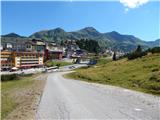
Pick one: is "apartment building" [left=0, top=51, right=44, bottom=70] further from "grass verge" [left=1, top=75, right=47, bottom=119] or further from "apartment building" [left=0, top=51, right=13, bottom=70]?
"grass verge" [left=1, top=75, right=47, bottom=119]

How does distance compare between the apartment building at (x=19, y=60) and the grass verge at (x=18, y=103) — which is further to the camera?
the apartment building at (x=19, y=60)

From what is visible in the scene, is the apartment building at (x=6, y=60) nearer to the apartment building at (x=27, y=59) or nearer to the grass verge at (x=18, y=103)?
the apartment building at (x=27, y=59)

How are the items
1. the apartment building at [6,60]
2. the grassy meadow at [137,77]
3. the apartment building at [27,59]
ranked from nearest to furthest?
the grassy meadow at [137,77], the apartment building at [6,60], the apartment building at [27,59]

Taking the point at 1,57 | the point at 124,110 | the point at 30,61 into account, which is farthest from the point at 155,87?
the point at 30,61

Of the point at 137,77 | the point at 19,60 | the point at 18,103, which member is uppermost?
the point at 137,77

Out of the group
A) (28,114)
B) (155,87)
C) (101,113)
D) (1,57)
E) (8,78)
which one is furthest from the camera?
(1,57)

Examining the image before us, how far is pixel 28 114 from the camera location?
17.8 metres

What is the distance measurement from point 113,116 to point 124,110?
6.64ft

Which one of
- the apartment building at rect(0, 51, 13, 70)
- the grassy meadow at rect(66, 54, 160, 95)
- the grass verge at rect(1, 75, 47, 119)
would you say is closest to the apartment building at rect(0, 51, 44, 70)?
the apartment building at rect(0, 51, 13, 70)

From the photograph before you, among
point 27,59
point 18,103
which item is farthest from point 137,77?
point 27,59

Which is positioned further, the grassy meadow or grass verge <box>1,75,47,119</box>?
the grassy meadow

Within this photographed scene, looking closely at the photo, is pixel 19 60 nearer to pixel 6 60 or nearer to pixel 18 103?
pixel 6 60

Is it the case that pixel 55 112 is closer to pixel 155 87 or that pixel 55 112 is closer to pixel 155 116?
pixel 155 116

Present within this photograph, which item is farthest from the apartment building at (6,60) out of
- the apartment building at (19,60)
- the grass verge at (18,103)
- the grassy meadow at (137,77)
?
the grass verge at (18,103)
